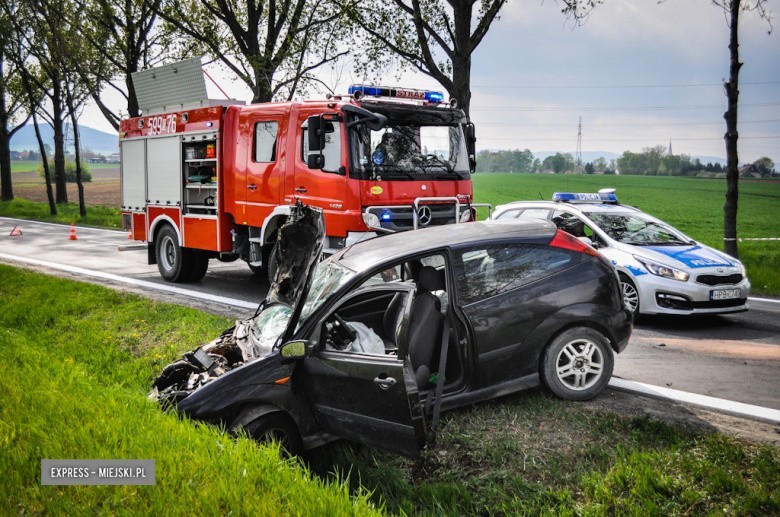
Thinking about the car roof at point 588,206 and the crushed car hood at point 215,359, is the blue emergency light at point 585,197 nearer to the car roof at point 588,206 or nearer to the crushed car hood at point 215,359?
the car roof at point 588,206

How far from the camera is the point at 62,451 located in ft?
13.9

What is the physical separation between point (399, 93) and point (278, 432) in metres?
7.01

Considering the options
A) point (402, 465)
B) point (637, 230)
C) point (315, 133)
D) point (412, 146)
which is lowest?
point (402, 465)

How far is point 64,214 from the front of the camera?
32.3 m

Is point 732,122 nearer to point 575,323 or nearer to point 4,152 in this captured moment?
point 575,323

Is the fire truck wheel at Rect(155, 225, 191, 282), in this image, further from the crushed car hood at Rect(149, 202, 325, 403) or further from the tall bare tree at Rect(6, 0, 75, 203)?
the tall bare tree at Rect(6, 0, 75, 203)

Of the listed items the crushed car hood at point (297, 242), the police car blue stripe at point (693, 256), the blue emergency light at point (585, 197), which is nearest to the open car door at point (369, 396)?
the crushed car hood at point (297, 242)

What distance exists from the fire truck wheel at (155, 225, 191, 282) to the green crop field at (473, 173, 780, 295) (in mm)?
9892

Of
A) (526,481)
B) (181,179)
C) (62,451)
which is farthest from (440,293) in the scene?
(181,179)

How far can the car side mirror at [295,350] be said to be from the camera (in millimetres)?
4582

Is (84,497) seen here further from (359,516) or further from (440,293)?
(440,293)

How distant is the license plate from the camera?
904cm

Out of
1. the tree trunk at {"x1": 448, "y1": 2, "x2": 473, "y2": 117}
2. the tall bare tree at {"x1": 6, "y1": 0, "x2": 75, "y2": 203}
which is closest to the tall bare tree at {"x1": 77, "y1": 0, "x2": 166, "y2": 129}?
the tall bare tree at {"x1": 6, "y1": 0, "x2": 75, "y2": 203}

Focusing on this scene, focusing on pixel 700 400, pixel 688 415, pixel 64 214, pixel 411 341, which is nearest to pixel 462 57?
pixel 700 400
